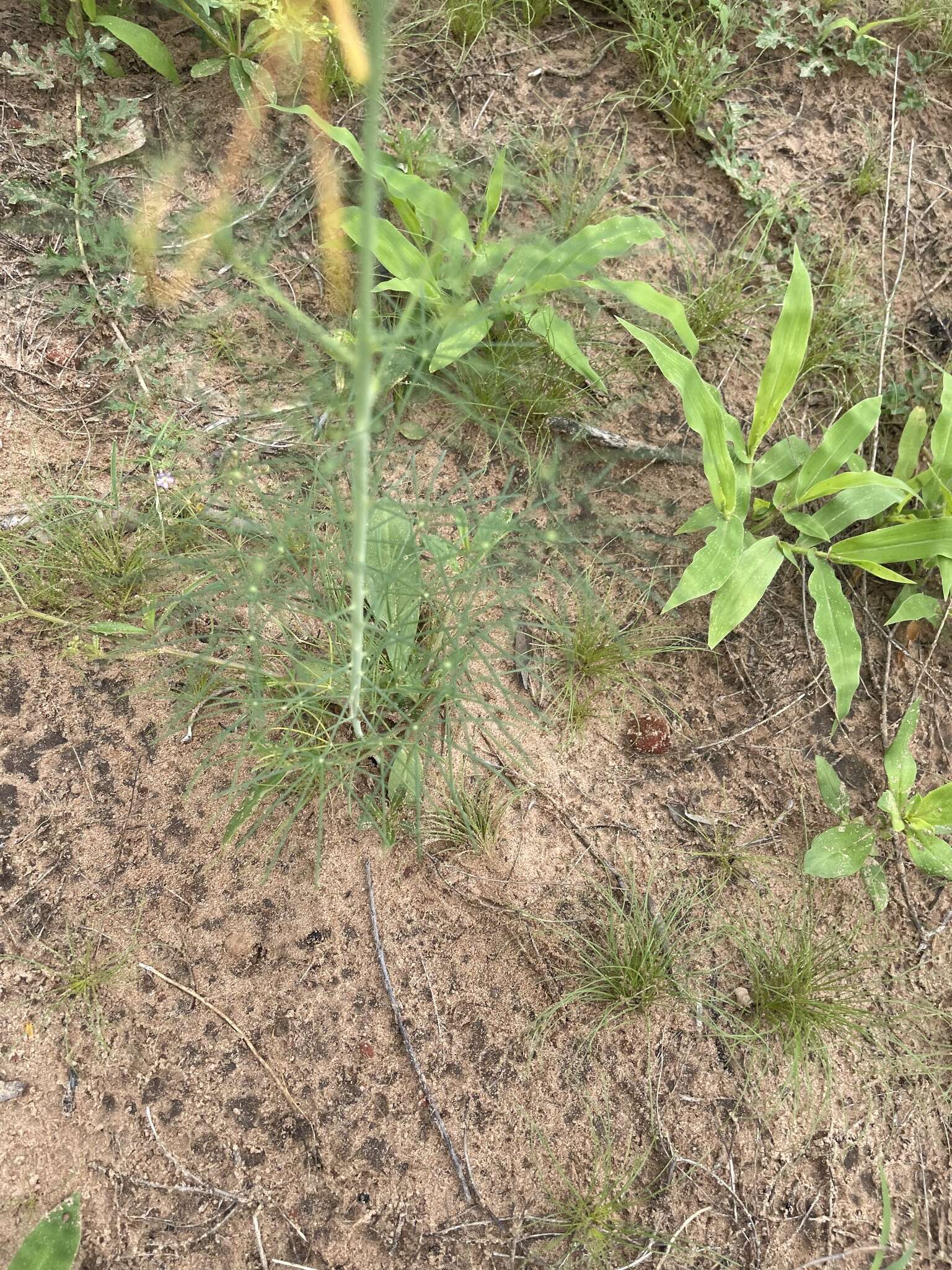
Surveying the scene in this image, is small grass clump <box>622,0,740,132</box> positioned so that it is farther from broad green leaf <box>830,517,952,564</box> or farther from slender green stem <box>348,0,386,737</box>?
slender green stem <box>348,0,386,737</box>

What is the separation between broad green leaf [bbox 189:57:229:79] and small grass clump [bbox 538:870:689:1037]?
199cm

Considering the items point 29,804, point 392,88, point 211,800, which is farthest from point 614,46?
point 29,804

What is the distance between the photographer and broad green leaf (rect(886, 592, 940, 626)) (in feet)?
6.20

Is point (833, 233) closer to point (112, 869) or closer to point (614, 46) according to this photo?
point (614, 46)

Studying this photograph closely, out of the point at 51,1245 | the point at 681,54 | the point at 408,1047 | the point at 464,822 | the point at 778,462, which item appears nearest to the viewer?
the point at 51,1245

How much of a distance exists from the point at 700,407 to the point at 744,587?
1.26 feet

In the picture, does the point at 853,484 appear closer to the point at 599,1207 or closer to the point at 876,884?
the point at 876,884

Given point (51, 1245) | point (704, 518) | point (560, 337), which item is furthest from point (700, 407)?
Answer: point (51, 1245)

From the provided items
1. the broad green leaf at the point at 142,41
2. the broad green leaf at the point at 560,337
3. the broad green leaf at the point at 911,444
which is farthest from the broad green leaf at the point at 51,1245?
the broad green leaf at the point at 142,41

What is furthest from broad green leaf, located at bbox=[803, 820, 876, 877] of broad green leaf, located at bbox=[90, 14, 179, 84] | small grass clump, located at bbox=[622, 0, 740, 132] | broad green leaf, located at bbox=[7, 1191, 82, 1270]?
broad green leaf, located at bbox=[90, 14, 179, 84]

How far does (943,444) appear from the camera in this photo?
1947 millimetres

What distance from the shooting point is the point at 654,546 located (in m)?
1.93

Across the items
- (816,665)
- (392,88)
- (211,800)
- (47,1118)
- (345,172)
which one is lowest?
(47,1118)

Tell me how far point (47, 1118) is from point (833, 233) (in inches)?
100
